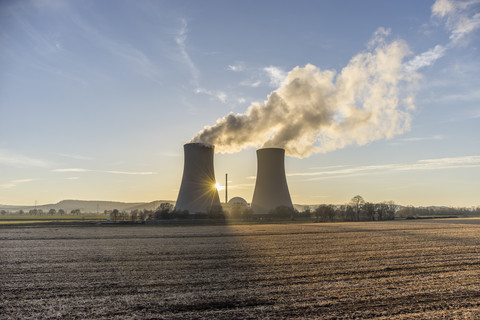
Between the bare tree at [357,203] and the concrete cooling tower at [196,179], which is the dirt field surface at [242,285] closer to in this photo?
the concrete cooling tower at [196,179]

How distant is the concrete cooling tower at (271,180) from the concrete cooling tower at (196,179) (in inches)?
188

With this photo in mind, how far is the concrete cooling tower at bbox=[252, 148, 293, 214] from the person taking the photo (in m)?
35.8

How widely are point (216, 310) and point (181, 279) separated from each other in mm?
2459

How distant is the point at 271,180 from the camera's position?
36438 millimetres

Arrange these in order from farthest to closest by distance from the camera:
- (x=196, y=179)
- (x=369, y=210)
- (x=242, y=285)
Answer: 1. (x=369, y=210)
2. (x=196, y=179)
3. (x=242, y=285)

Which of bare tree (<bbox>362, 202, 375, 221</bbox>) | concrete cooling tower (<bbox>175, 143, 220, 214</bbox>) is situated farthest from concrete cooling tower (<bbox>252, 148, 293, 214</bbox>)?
bare tree (<bbox>362, 202, 375, 221</bbox>)

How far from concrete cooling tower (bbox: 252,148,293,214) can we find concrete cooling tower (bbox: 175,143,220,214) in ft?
15.6

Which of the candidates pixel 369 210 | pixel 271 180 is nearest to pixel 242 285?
pixel 271 180

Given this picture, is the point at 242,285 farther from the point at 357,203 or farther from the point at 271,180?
the point at 357,203

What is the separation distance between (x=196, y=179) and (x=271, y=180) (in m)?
7.57

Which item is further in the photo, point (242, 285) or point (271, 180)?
point (271, 180)

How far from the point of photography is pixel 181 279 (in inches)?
325

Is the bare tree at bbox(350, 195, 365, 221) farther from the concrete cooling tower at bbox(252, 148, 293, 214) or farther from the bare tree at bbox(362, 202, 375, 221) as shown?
the concrete cooling tower at bbox(252, 148, 293, 214)

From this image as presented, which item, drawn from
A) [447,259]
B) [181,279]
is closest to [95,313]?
[181,279]
